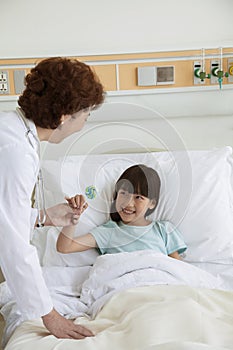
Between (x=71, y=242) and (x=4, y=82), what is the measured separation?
3.18 ft

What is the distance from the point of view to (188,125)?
9.17ft

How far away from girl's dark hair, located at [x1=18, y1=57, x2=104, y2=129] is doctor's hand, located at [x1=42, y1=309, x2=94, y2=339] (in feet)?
1.94

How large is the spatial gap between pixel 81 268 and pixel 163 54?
3.75 ft

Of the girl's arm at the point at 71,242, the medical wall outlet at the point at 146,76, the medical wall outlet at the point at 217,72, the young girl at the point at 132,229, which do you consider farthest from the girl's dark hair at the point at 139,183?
the medical wall outlet at the point at 217,72

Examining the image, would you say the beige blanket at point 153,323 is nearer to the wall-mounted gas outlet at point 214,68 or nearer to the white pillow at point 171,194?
the white pillow at point 171,194

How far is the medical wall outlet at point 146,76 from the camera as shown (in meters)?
2.71

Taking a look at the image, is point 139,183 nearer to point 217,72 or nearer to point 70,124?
point 70,124

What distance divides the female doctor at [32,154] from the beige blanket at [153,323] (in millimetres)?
78

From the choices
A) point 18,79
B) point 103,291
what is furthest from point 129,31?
point 103,291

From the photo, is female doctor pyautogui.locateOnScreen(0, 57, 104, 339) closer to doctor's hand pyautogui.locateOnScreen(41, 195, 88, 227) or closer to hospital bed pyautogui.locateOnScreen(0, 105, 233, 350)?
hospital bed pyautogui.locateOnScreen(0, 105, 233, 350)

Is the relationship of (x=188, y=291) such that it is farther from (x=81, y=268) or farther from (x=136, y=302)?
(x=81, y=268)

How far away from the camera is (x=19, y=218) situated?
5.24 feet

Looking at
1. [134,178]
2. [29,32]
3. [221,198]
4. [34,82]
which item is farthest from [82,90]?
[29,32]

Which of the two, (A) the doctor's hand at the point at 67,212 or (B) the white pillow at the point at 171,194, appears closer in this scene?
(A) the doctor's hand at the point at 67,212
